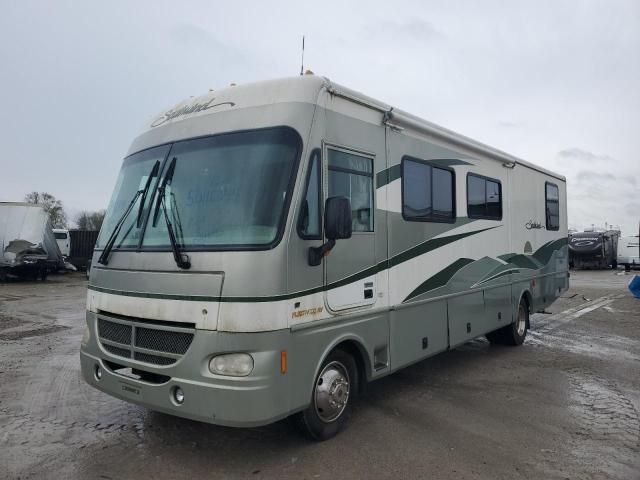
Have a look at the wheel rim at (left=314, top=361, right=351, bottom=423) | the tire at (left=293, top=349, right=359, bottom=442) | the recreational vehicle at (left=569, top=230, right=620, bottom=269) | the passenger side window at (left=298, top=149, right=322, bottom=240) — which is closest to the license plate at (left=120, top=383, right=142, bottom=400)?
the tire at (left=293, top=349, right=359, bottom=442)

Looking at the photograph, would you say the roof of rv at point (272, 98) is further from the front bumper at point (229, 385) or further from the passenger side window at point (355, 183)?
the front bumper at point (229, 385)

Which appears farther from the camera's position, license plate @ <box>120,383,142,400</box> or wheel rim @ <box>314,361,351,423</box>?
wheel rim @ <box>314,361,351,423</box>

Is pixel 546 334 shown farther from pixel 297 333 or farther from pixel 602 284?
pixel 602 284

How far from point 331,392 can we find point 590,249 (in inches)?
1156

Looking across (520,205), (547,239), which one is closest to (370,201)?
(520,205)

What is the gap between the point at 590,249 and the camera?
29.4 metres

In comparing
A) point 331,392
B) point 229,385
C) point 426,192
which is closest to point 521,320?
point 426,192

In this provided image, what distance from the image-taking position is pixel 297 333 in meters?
4.00

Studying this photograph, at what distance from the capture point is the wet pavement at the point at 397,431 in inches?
158

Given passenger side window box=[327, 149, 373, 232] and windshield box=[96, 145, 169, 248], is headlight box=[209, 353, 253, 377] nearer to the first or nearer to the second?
windshield box=[96, 145, 169, 248]

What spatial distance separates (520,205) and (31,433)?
7461 mm

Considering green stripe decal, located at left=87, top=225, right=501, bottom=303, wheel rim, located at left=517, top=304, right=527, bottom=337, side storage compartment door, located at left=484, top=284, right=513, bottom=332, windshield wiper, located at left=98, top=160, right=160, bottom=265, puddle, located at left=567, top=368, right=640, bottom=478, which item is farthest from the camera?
wheel rim, located at left=517, top=304, right=527, bottom=337

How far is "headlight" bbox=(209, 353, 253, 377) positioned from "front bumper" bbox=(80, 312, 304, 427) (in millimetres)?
38

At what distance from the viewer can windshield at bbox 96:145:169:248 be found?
448 centimetres
